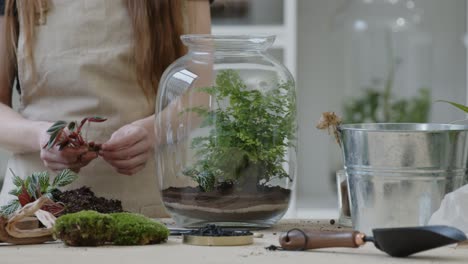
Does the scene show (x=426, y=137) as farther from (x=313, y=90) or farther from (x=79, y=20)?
(x=313, y=90)

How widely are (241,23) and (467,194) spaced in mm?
2109

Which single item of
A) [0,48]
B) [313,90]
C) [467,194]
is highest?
[0,48]

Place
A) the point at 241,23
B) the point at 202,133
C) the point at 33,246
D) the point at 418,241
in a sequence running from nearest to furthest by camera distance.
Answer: the point at 418,241 < the point at 33,246 < the point at 202,133 < the point at 241,23

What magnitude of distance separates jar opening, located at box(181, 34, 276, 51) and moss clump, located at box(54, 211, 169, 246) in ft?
1.05

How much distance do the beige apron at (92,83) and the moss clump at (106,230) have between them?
0.52 m

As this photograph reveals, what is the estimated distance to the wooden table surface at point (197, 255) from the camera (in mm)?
1053

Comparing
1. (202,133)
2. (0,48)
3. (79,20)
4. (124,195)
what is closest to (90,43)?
(79,20)

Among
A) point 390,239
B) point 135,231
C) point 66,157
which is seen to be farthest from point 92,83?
point 390,239

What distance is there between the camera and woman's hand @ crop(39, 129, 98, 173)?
1.46 meters

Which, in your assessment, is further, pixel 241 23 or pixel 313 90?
pixel 313 90

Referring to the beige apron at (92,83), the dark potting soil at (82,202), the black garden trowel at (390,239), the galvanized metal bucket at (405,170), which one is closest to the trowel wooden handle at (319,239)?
the black garden trowel at (390,239)

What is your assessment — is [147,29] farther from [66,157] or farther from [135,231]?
[135,231]

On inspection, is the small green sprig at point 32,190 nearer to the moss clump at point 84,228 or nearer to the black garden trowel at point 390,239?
the moss clump at point 84,228

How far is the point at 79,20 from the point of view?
175 centimetres
